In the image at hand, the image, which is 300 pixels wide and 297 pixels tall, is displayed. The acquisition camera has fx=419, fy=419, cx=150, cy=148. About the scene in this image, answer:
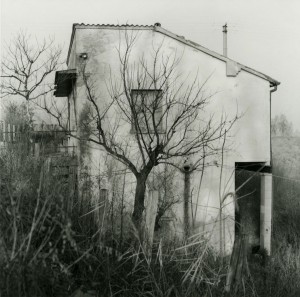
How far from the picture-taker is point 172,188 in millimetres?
13578

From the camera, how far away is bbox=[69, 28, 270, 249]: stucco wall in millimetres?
12906

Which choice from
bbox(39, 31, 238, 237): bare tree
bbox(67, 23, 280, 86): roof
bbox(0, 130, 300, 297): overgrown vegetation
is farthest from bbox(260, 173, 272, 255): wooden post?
bbox(0, 130, 300, 297): overgrown vegetation

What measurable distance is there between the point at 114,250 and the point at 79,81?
849cm

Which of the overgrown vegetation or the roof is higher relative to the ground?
the roof

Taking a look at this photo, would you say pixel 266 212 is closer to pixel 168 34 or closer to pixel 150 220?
pixel 168 34

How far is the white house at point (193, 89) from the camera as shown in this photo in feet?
42.1

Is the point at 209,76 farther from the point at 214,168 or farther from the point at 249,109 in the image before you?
the point at 214,168

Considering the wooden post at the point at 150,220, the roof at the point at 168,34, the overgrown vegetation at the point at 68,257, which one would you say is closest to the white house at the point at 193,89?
the roof at the point at 168,34

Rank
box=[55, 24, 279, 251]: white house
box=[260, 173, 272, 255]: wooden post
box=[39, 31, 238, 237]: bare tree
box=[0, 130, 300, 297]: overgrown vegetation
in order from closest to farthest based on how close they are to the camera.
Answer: box=[0, 130, 300, 297]: overgrown vegetation < box=[39, 31, 238, 237]: bare tree < box=[55, 24, 279, 251]: white house < box=[260, 173, 272, 255]: wooden post

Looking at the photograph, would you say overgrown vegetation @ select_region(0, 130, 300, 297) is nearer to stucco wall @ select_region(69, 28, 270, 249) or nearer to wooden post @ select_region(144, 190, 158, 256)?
wooden post @ select_region(144, 190, 158, 256)

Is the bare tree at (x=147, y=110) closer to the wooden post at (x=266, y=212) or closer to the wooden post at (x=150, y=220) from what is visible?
the wooden post at (x=266, y=212)

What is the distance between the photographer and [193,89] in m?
13.7

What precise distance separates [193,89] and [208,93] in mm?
582

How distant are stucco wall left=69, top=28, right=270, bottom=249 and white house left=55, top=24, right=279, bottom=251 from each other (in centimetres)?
3
